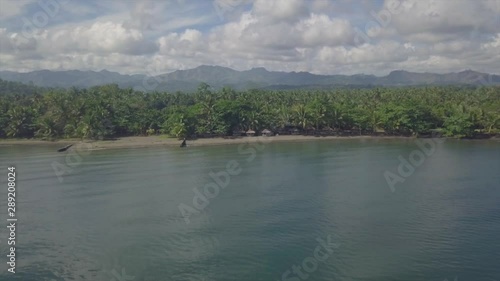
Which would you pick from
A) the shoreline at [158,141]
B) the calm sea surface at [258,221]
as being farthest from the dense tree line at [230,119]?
the calm sea surface at [258,221]

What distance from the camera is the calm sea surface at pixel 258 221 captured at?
23234 mm

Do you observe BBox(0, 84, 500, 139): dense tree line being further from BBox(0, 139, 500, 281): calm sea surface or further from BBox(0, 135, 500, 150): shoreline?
BBox(0, 139, 500, 281): calm sea surface

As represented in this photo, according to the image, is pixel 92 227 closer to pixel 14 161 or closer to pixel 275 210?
pixel 275 210

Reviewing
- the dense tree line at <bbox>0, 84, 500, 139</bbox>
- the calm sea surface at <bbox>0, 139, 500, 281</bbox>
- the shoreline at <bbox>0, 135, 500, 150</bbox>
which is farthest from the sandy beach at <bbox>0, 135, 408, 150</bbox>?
the calm sea surface at <bbox>0, 139, 500, 281</bbox>

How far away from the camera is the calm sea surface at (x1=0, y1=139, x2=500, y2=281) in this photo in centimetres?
2323

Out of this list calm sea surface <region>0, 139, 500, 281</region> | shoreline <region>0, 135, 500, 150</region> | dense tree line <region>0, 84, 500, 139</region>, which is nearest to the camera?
calm sea surface <region>0, 139, 500, 281</region>

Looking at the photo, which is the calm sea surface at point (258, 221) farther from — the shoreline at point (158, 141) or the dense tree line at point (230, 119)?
the dense tree line at point (230, 119)

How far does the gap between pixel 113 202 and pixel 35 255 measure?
411 inches

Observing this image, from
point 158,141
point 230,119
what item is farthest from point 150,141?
point 230,119

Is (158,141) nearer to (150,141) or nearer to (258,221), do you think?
(150,141)

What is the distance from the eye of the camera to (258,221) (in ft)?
98.7

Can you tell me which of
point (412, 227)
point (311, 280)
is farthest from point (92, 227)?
point (412, 227)

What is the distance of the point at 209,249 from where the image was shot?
25.6m

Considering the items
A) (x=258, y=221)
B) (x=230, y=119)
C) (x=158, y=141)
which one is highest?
(x=230, y=119)
